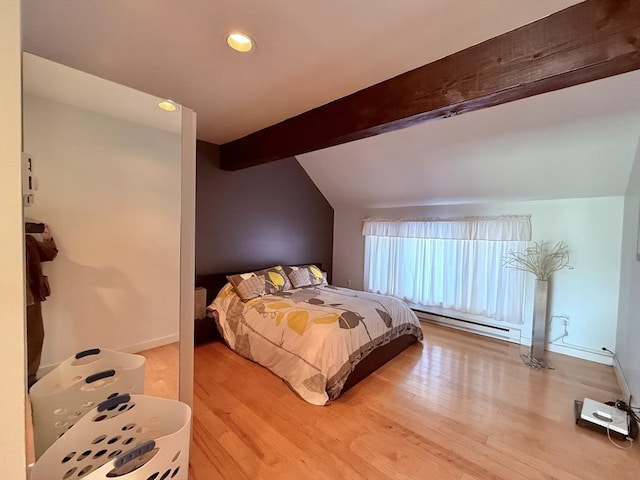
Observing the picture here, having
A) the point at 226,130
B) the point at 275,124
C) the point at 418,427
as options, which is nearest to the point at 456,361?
the point at 418,427

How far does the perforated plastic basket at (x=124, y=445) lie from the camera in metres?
0.94

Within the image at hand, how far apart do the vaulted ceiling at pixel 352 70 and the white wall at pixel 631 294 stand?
11.7 inches

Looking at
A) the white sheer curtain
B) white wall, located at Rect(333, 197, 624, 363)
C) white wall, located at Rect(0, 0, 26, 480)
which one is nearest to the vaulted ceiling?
white wall, located at Rect(333, 197, 624, 363)

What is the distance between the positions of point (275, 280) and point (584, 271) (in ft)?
12.0

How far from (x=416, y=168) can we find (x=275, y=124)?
6.30 feet

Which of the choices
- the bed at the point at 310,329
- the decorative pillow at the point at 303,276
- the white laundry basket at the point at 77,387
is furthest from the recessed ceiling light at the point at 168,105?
the decorative pillow at the point at 303,276

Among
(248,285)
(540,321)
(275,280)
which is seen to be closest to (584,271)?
(540,321)

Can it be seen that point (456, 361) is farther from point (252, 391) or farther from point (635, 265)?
point (252, 391)

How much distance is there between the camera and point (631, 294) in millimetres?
2377

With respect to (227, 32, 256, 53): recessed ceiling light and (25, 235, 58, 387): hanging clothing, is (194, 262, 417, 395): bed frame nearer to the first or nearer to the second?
(25, 235, 58, 387): hanging clothing

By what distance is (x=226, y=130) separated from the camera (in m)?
3.03

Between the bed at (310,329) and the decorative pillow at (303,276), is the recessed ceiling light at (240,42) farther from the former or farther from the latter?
the decorative pillow at (303,276)

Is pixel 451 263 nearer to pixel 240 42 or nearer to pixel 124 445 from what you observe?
pixel 240 42

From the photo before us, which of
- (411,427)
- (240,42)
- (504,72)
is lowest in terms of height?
(411,427)
